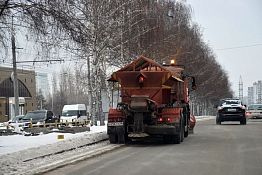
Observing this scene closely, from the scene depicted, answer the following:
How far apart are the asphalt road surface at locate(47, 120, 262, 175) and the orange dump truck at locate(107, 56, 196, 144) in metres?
0.70

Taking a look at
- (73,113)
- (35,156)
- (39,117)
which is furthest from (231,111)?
(35,156)

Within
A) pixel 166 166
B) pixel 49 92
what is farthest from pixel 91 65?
pixel 49 92

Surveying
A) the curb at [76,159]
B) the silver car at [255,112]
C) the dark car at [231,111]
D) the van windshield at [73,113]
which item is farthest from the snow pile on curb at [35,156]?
the van windshield at [73,113]

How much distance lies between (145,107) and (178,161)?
513 centimetres

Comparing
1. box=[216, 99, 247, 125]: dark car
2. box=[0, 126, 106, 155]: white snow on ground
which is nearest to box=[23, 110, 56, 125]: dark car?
box=[216, 99, 247, 125]: dark car

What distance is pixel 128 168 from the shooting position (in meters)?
12.1

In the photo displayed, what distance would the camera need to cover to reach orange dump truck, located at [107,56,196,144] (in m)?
18.3

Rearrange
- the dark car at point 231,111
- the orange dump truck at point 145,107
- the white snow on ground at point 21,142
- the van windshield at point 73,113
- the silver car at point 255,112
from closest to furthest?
the white snow on ground at point 21,142 < the orange dump truck at point 145,107 < the dark car at point 231,111 < the silver car at point 255,112 < the van windshield at point 73,113

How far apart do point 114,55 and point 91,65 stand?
1.86m

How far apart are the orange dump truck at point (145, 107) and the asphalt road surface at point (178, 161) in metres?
0.70

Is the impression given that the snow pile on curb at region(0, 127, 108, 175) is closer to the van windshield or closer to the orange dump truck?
the orange dump truck

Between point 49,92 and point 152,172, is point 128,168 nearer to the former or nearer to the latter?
point 152,172

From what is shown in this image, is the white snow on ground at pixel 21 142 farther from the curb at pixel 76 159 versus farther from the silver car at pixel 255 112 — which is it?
the silver car at pixel 255 112

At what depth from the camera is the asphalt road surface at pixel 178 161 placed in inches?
452
